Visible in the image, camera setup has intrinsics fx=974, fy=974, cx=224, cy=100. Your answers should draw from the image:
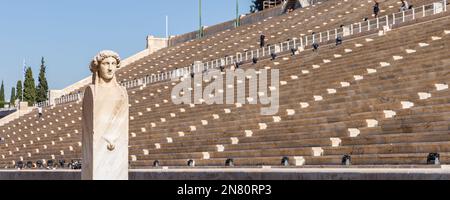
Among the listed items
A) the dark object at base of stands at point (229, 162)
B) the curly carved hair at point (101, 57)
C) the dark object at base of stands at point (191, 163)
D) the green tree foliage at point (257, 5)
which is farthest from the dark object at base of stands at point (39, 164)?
the green tree foliage at point (257, 5)

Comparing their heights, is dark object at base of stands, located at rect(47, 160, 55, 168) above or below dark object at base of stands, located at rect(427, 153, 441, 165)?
below

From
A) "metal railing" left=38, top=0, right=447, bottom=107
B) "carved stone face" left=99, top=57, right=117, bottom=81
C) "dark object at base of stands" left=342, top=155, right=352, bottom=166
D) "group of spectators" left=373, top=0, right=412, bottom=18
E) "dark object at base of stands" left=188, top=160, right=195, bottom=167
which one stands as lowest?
"dark object at base of stands" left=188, top=160, right=195, bottom=167

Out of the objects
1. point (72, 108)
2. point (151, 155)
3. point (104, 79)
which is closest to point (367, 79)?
point (151, 155)

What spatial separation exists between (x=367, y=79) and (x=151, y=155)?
6436 mm

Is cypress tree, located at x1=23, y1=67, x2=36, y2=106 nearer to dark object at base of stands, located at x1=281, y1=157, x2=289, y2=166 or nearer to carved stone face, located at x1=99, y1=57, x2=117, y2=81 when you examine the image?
dark object at base of stands, located at x1=281, y1=157, x2=289, y2=166

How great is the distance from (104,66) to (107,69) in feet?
0.25

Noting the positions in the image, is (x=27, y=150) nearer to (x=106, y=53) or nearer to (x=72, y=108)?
(x=72, y=108)

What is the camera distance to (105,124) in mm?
10375

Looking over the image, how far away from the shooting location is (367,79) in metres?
24.5

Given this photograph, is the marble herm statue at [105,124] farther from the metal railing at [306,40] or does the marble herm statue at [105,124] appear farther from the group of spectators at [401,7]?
the group of spectators at [401,7]

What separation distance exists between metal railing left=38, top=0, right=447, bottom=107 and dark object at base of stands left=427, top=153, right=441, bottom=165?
14.7 metres

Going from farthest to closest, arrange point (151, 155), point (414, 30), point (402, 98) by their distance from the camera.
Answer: point (414, 30) → point (151, 155) → point (402, 98)

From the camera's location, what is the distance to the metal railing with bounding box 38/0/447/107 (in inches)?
1244

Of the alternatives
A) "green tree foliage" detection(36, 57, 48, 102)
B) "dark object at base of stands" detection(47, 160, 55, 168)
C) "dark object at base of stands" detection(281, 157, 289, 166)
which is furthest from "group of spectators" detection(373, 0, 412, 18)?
"green tree foliage" detection(36, 57, 48, 102)
